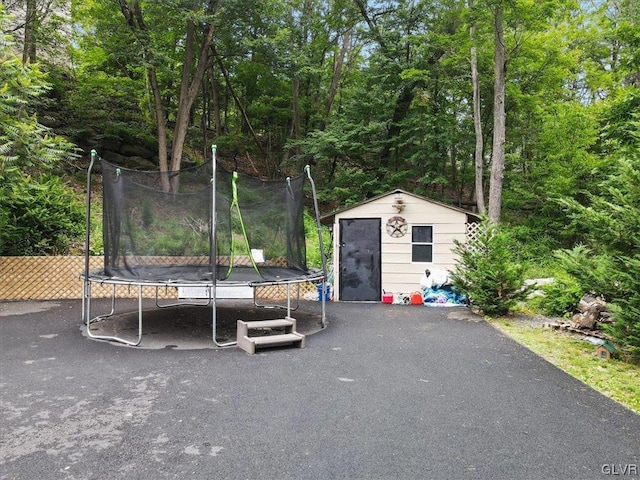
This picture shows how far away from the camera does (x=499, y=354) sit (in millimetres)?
4629

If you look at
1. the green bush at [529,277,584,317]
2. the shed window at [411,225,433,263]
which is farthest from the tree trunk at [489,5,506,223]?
the green bush at [529,277,584,317]

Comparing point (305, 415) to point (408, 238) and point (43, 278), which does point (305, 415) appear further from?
point (43, 278)

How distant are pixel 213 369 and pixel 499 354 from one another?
3.05 meters

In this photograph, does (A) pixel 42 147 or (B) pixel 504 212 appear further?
(B) pixel 504 212

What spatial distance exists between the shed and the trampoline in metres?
2.94

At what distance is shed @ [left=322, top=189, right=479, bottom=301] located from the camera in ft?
27.4

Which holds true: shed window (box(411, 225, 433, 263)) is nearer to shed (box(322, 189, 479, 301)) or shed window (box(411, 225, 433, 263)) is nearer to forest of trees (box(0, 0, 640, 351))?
shed (box(322, 189, 479, 301))

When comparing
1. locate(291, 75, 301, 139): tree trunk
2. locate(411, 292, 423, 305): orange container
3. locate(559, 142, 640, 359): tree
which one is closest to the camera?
locate(559, 142, 640, 359): tree

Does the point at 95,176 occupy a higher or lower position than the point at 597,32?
lower

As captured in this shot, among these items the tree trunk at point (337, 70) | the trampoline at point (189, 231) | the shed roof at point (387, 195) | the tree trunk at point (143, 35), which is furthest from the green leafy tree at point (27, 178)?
the tree trunk at point (337, 70)

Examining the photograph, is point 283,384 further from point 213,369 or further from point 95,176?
point 95,176

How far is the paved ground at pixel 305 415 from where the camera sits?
226 cm

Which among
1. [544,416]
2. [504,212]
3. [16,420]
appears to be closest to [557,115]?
[504,212]

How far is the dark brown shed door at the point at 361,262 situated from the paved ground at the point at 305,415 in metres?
3.53
